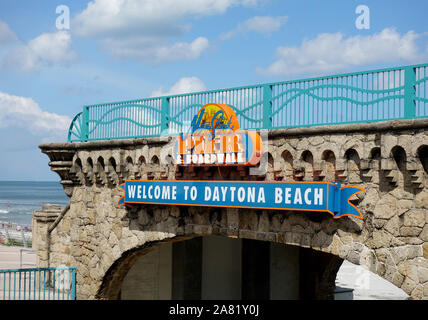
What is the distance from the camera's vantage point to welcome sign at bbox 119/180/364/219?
8.98 meters

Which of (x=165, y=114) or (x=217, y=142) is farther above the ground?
(x=165, y=114)

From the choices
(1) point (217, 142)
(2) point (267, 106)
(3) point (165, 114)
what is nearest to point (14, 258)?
(3) point (165, 114)

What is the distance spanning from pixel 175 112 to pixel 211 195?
2.05 metres

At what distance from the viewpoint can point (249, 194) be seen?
9.95 metres

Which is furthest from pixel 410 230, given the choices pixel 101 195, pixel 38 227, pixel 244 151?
pixel 38 227

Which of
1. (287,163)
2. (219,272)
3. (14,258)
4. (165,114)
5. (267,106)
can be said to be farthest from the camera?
(14,258)

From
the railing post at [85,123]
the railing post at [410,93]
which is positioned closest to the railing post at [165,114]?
the railing post at [85,123]

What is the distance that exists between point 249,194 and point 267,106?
154 cm

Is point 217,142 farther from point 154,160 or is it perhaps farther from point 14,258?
point 14,258

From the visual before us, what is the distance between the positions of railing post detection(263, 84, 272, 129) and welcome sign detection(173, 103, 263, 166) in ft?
0.94

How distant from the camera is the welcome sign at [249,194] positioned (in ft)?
29.5

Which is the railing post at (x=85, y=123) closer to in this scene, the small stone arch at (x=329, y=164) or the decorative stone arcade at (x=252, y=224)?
the decorative stone arcade at (x=252, y=224)

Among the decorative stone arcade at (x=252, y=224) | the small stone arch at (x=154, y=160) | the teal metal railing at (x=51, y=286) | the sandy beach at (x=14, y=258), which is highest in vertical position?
the small stone arch at (x=154, y=160)

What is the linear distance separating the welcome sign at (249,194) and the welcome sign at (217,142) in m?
0.40
